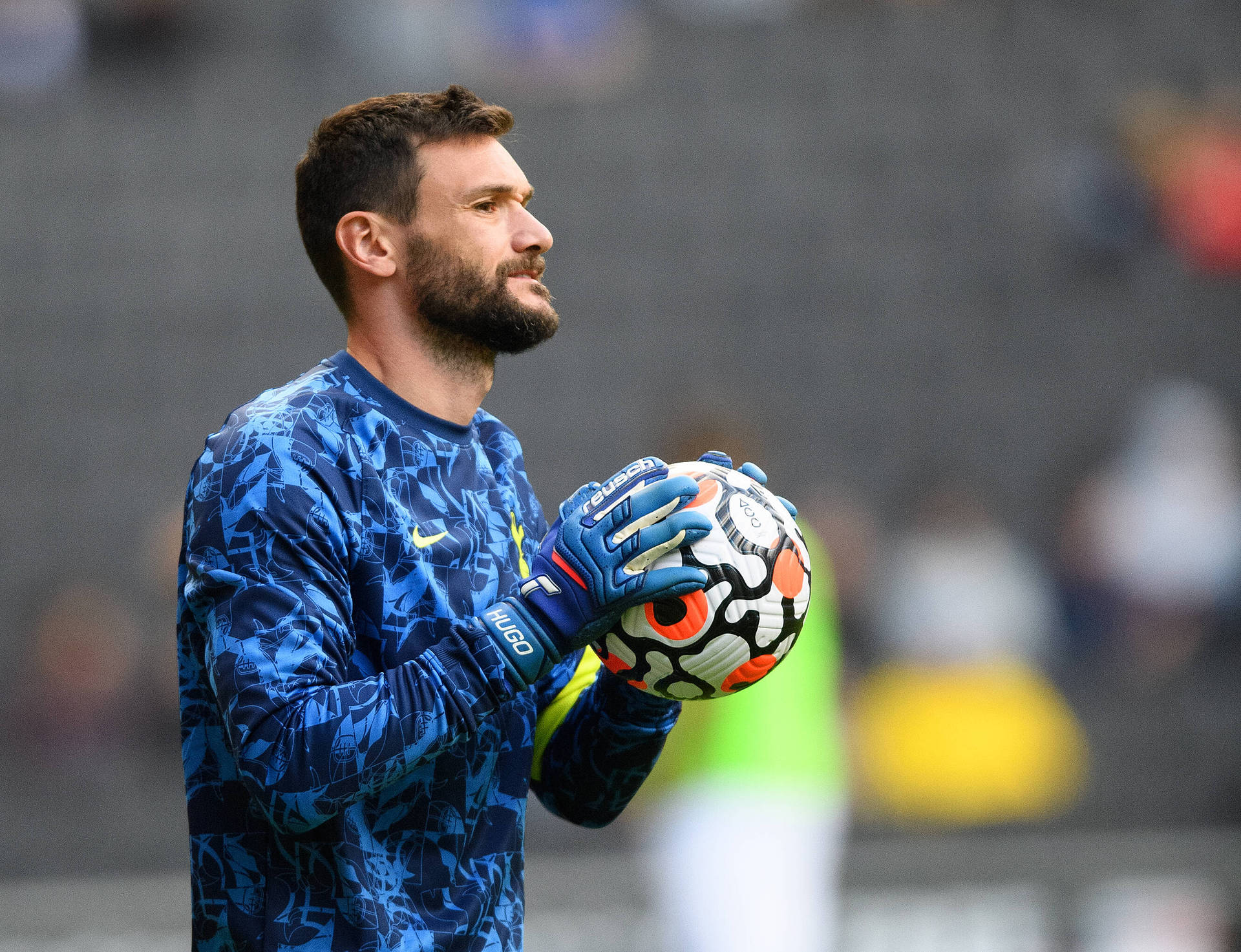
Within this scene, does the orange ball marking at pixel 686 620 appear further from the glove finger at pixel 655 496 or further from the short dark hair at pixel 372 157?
the short dark hair at pixel 372 157

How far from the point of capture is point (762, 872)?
4.90 metres

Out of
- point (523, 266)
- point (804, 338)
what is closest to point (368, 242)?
point (523, 266)

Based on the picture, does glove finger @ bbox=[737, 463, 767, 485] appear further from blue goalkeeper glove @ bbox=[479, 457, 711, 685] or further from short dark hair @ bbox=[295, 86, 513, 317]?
short dark hair @ bbox=[295, 86, 513, 317]

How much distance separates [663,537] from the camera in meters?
2.11

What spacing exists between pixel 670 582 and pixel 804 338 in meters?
8.95

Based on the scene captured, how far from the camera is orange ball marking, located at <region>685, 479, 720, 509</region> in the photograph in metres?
2.37

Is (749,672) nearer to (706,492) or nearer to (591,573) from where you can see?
(706,492)

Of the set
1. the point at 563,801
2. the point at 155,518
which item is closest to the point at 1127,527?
the point at 155,518

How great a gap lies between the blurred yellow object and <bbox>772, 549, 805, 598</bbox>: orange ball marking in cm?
613

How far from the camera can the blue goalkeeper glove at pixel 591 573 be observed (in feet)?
6.86

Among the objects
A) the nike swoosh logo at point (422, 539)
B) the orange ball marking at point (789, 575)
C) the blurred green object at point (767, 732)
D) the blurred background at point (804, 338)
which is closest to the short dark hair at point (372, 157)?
the nike swoosh logo at point (422, 539)

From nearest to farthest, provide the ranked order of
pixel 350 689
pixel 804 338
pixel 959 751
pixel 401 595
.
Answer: pixel 350 689
pixel 401 595
pixel 959 751
pixel 804 338

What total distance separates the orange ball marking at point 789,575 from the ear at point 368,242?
2.61ft

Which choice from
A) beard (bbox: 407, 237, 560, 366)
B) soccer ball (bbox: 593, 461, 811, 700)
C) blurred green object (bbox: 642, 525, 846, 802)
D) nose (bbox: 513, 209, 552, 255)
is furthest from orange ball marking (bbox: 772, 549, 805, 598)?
blurred green object (bbox: 642, 525, 846, 802)
